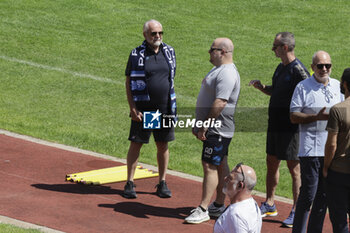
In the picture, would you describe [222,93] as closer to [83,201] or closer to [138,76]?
[138,76]

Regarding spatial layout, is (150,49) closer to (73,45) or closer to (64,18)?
(73,45)

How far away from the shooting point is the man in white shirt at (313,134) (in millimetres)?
8000

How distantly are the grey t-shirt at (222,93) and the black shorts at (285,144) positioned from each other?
21.5 inches

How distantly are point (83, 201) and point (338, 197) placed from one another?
3.53 metres

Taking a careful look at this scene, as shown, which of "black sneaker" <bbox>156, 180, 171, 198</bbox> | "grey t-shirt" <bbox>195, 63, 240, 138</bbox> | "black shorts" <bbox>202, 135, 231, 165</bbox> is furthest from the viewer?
"black sneaker" <bbox>156, 180, 171, 198</bbox>

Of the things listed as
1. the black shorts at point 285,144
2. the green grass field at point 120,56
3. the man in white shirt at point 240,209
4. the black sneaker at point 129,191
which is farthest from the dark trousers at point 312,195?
the black sneaker at point 129,191

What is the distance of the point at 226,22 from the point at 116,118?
8.33m

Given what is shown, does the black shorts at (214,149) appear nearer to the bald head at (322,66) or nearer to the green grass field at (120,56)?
the bald head at (322,66)

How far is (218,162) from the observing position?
895 centimetres

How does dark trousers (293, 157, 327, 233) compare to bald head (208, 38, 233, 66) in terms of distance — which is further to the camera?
bald head (208, 38, 233, 66)

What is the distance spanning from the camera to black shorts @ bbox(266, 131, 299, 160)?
8945mm

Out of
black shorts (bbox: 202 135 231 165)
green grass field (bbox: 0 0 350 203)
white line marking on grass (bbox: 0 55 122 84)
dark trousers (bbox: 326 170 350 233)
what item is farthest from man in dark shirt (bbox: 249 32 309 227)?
white line marking on grass (bbox: 0 55 122 84)

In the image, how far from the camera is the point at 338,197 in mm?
7391

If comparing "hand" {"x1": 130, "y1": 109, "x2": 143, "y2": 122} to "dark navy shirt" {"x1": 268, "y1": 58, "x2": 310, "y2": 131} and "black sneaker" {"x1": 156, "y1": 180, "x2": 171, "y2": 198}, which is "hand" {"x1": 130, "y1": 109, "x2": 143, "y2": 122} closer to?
"black sneaker" {"x1": 156, "y1": 180, "x2": 171, "y2": 198}
